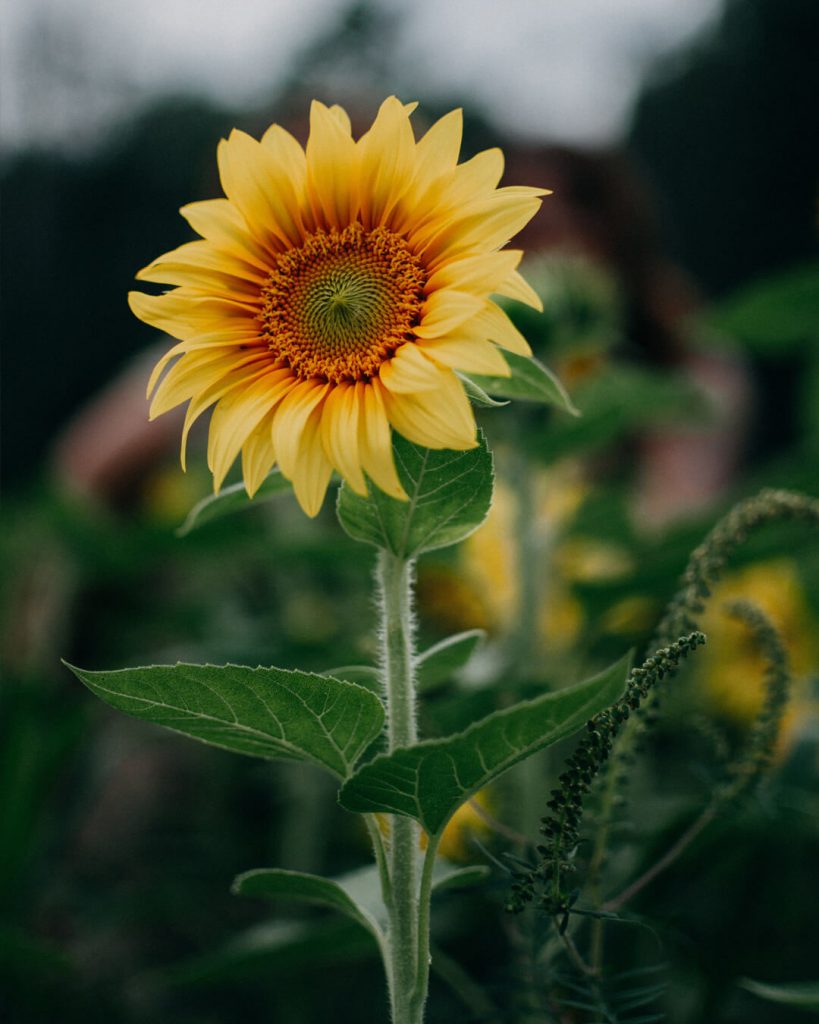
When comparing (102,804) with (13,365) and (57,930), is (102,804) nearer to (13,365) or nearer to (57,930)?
Result: (57,930)

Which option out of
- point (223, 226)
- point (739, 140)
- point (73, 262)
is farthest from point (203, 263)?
point (73, 262)

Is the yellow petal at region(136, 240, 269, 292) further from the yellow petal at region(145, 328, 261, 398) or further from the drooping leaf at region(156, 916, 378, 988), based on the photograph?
the drooping leaf at region(156, 916, 378, 988)

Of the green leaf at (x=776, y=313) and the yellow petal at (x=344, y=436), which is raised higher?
the green leaf at (x=776, y=313)

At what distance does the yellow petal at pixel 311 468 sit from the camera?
35 centimetres

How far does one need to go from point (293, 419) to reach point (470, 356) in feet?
0.22

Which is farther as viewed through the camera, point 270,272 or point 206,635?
point 206,635

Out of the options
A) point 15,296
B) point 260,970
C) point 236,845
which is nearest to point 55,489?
point 236,845

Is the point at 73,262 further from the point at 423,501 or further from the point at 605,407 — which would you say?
the point at 423,501

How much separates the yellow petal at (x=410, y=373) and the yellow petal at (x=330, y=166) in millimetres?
71

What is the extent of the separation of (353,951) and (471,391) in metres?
0.41

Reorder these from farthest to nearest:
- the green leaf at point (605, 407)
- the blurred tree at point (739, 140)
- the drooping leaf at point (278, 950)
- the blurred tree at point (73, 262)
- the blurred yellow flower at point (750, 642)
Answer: the blurred tree at point (73, 262) → the blurred tree at point (739, 140) → the blurred yellow flower at point (750, 642) → the green leaf at point (605, 407) → the drooping leaf at point (278, 950)

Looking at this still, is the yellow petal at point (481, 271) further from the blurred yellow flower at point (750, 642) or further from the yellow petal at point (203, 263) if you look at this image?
the blurred yellow flower at point (750, 642)

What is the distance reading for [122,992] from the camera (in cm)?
102

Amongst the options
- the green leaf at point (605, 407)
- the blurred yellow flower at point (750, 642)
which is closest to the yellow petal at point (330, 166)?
the green leaf at point (605, 407)
